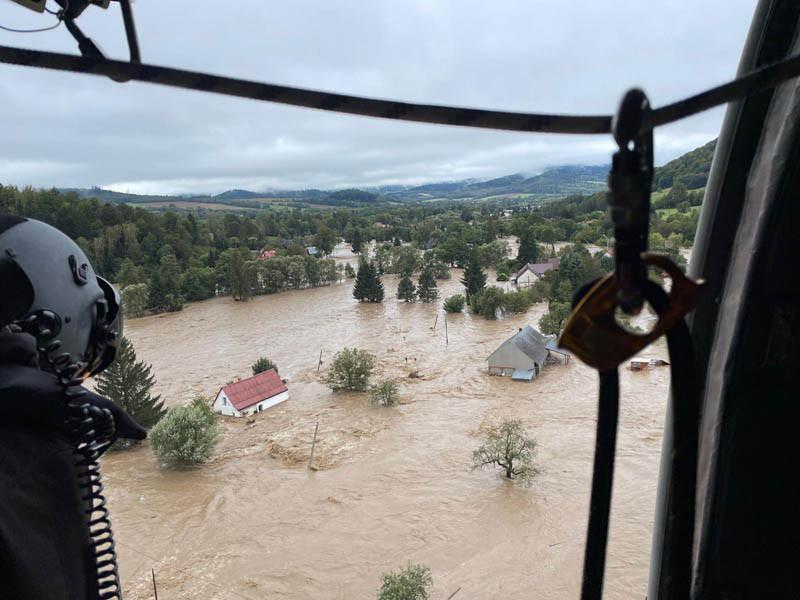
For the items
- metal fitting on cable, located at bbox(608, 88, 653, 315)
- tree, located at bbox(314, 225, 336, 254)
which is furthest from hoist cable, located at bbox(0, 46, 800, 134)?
tree, located at bbox(314, 225, 336, 254)

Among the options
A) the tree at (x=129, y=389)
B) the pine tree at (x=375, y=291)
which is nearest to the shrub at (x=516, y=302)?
the pine tree at (x=375, y=291)

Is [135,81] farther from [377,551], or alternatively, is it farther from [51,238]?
[377,551]

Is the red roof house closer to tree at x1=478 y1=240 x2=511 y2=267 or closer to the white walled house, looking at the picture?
tree at x1=478 y1=240 x2=511 y2=267

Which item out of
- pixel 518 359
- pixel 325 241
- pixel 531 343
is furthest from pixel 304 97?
pixel 325 241

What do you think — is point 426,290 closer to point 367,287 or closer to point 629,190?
point 367,287

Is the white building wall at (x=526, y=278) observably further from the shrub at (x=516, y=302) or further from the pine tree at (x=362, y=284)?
the pine tree at (x=362, y=284)
